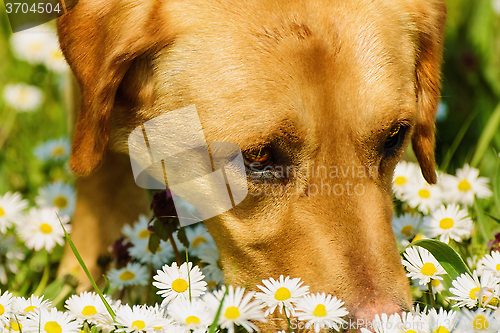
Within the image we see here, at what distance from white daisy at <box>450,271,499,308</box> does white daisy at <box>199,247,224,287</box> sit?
1093 mm

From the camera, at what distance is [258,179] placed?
2457mm

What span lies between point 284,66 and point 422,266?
100cm

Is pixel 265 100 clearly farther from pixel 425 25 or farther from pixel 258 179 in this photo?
pixel 425 25

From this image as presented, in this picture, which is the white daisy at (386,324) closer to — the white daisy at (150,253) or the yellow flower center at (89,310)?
the yellow flower center at (89,310)

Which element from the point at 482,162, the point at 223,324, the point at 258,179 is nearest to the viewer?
the point at 223,324

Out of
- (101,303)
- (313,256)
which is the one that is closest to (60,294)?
(101,303)

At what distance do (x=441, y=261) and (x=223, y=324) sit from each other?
975 mm

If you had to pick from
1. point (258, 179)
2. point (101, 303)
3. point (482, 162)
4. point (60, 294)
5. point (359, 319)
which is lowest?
point (482, 162)

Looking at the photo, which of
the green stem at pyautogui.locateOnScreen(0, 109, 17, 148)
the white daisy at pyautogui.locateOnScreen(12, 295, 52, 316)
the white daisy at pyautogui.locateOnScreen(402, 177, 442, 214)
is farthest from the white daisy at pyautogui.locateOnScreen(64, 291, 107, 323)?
the green stem at pyautogui.locateOnScreen(0, 109, 17, 148)

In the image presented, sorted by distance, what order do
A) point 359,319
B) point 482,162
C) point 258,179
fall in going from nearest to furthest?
point 359,319 → point 258,179 → point 482,162

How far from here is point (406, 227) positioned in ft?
9.52

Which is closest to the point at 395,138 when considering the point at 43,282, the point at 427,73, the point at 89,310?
the point at 427,73

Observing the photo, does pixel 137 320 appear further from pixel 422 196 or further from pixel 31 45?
pixel 31 45

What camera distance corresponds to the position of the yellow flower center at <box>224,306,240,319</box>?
1.81 metres
